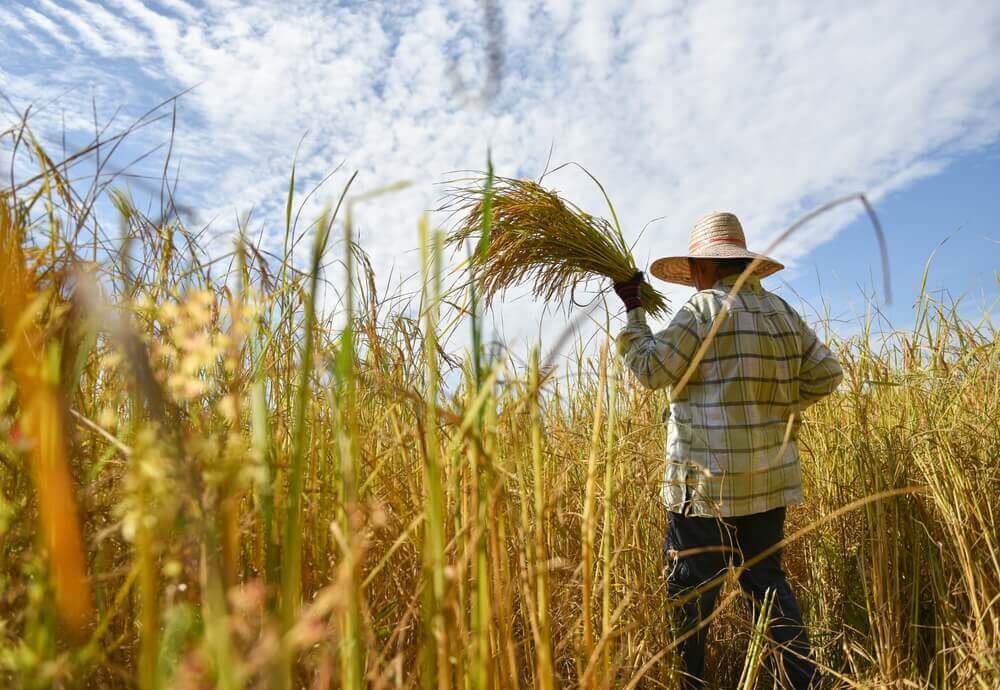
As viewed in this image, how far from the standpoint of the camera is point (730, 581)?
2596 millimetres

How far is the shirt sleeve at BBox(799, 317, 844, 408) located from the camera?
2529 millimetres

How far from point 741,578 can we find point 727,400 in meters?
0.70

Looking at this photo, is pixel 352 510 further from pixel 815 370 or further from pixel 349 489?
pixel 815 370

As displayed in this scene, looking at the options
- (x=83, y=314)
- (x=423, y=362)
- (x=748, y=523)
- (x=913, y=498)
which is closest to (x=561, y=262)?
(x=423, y=362)

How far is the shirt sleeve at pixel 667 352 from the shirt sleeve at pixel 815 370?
0.53 metres

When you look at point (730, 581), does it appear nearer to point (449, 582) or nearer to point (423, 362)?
point (423, 362)

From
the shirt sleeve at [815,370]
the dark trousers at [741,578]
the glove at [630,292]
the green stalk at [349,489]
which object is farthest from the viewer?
the glove at [630,292]

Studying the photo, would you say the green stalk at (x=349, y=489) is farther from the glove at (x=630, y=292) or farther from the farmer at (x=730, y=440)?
the glove at (x=630, y=292)

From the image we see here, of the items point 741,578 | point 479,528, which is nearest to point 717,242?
point 741,578

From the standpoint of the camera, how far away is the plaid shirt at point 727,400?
7.71ft

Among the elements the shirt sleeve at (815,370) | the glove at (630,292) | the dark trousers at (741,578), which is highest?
the glove at (630,292)

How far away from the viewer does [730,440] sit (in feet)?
7.70

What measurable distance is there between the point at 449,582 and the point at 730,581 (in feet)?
7.08

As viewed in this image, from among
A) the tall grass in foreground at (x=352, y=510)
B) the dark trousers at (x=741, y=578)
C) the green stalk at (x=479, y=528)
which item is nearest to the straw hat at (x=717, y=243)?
the tall grass in foreground at (x=352, y=510)
